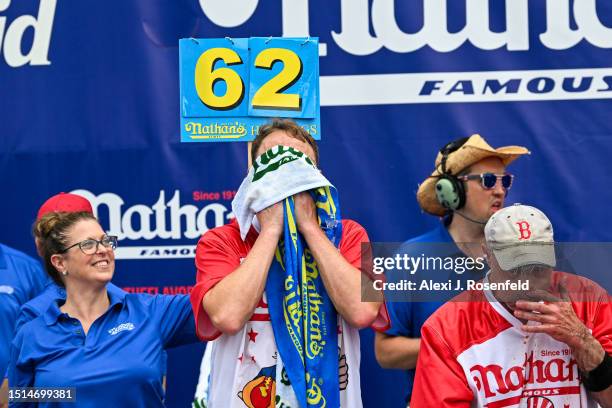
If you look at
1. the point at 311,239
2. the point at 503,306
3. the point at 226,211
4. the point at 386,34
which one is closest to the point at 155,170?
the point at 226,211

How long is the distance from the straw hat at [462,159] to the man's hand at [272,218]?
106cm

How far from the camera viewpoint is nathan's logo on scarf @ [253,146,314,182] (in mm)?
3049

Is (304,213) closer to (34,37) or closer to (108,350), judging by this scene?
(108,350)

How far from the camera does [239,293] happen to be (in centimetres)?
290

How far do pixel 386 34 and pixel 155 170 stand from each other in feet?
4.00

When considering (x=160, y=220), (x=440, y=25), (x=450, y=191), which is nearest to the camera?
(x=450, y=191)

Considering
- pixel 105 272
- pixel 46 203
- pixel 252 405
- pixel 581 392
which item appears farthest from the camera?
pixel 46 203

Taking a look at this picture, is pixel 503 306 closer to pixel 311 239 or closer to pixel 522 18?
pixel 311 239

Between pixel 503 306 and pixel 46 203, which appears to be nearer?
pixel 503 306

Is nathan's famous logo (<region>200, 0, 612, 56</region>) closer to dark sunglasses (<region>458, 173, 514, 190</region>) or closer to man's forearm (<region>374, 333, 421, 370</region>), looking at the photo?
dark sunglasses (<region>458, 173, 514, 190</region>)

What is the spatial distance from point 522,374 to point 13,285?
7.87ft

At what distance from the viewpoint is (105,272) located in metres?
3.49

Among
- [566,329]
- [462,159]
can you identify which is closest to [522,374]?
[566,329]

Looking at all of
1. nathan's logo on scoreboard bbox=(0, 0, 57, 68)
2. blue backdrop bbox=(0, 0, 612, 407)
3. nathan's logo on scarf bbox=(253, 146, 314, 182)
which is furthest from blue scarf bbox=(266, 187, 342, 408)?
nathan's logo on scoreboard bbox=(0, 0, 57, 68)
